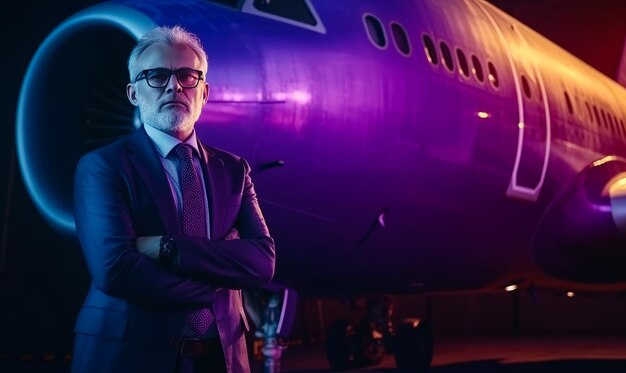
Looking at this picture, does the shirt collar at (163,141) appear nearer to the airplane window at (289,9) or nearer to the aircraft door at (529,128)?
the airplane window at (289,9)

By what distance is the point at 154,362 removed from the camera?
1500 millimetres

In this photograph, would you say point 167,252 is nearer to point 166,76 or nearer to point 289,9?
point 166,76

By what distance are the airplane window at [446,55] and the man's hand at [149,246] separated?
426 centimetres

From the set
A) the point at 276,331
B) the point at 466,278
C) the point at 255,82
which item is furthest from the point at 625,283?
the point at 255,82

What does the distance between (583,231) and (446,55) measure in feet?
6.42

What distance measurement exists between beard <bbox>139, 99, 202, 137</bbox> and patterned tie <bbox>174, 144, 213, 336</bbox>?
0.05 metres

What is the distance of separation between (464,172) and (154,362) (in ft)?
13.9

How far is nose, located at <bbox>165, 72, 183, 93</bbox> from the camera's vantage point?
5.22 feet

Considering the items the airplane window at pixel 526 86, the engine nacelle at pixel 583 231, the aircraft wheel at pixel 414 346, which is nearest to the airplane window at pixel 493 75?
the airplane window at pixel 526 86

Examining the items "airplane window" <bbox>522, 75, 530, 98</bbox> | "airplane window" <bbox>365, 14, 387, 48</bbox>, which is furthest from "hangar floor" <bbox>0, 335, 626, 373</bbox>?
"airplane window" <bbox>365, 14, 387, 48</bbox>

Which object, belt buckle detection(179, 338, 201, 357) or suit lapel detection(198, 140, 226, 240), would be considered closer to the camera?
belt buckle detection(179, 338, 201, 357)

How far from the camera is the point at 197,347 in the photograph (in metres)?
1.54

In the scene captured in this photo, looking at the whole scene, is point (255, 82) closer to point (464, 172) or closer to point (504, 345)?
point (464, 172)

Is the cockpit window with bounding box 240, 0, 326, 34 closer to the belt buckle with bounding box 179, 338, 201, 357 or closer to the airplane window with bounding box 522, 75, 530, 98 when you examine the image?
the airplane window with bounding box 522, 75, 530, 98
